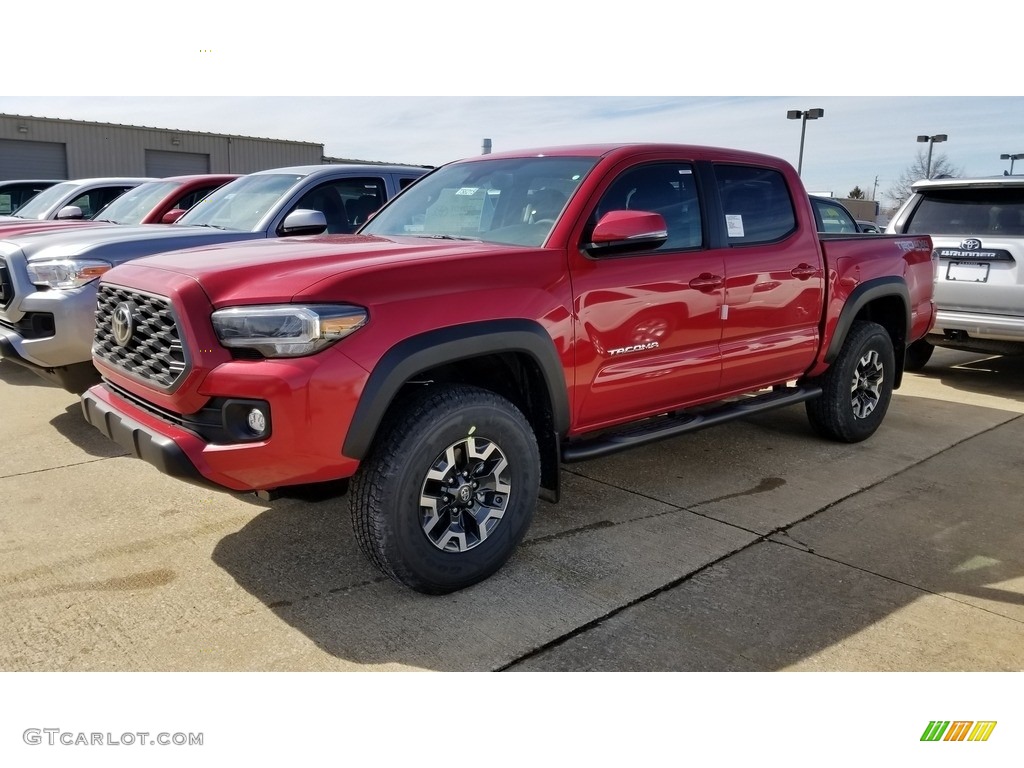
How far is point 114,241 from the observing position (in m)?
5.35

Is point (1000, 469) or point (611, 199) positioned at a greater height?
point (611, 199)

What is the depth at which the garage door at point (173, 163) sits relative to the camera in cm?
3234

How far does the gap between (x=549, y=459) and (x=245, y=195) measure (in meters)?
4.25

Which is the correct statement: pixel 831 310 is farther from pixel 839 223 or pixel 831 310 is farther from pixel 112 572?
pixel 839 223

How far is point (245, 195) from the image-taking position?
6699 mm

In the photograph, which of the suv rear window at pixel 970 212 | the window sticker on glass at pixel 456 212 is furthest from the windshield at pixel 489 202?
the suv rear window at pixel 970 212

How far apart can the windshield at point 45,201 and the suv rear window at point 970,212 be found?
960cm

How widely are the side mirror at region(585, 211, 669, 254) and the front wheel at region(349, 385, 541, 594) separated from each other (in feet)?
Answer: 2.76

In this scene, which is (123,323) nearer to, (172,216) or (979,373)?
(172,216)

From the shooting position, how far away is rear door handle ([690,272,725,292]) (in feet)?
13.6

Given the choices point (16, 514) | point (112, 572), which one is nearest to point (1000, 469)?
point (112, 572)

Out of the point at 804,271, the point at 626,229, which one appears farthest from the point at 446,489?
the point at 804,271

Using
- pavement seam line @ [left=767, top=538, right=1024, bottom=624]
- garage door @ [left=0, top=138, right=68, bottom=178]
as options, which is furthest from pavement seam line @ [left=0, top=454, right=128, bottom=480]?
garage door @ [left=0, top=138, right=68, bottom=178]

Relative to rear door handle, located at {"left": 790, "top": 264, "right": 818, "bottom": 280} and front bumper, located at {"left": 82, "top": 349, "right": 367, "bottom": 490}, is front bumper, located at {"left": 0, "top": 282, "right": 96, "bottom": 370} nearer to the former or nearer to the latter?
front bumper, located at {"left": 82, "top": 349, "right": 367, "bottom": 490}
